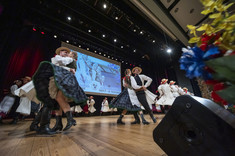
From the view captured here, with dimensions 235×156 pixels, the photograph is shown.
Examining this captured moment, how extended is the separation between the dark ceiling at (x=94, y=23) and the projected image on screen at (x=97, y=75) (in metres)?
0.88

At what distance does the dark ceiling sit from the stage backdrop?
0.57 meters

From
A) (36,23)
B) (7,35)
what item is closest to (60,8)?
(36,23)

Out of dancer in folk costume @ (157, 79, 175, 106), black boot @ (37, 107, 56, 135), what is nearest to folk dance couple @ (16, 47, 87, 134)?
black boot @ (37, 107, 56, 135)

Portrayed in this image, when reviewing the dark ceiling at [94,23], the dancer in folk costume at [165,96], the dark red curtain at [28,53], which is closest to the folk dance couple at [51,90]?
the dancer in folk costume at [165,96]

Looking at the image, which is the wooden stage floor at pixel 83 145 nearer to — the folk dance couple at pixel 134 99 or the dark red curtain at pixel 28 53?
the folk dance couple at pixel 134 99

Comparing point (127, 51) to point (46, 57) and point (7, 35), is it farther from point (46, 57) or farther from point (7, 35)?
point (7, 35)

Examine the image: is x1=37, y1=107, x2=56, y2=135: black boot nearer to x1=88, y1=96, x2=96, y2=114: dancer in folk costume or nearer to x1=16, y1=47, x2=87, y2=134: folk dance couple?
x1=16, y1=47, x2=87, y2=134: folk dance couple

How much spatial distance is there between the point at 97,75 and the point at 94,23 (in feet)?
8.61

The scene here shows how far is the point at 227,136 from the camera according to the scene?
293mm

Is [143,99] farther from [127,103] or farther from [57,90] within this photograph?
[57,90]

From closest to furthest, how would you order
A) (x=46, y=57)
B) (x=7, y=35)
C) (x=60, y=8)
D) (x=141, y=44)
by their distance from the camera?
(x=7, y=35) → (x=60, y=8) → (x=46, y=57) → (x=141, y=44)

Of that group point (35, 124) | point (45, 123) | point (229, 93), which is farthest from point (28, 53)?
point (229, 93)

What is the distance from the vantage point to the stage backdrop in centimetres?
503

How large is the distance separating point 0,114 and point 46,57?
3143mm
